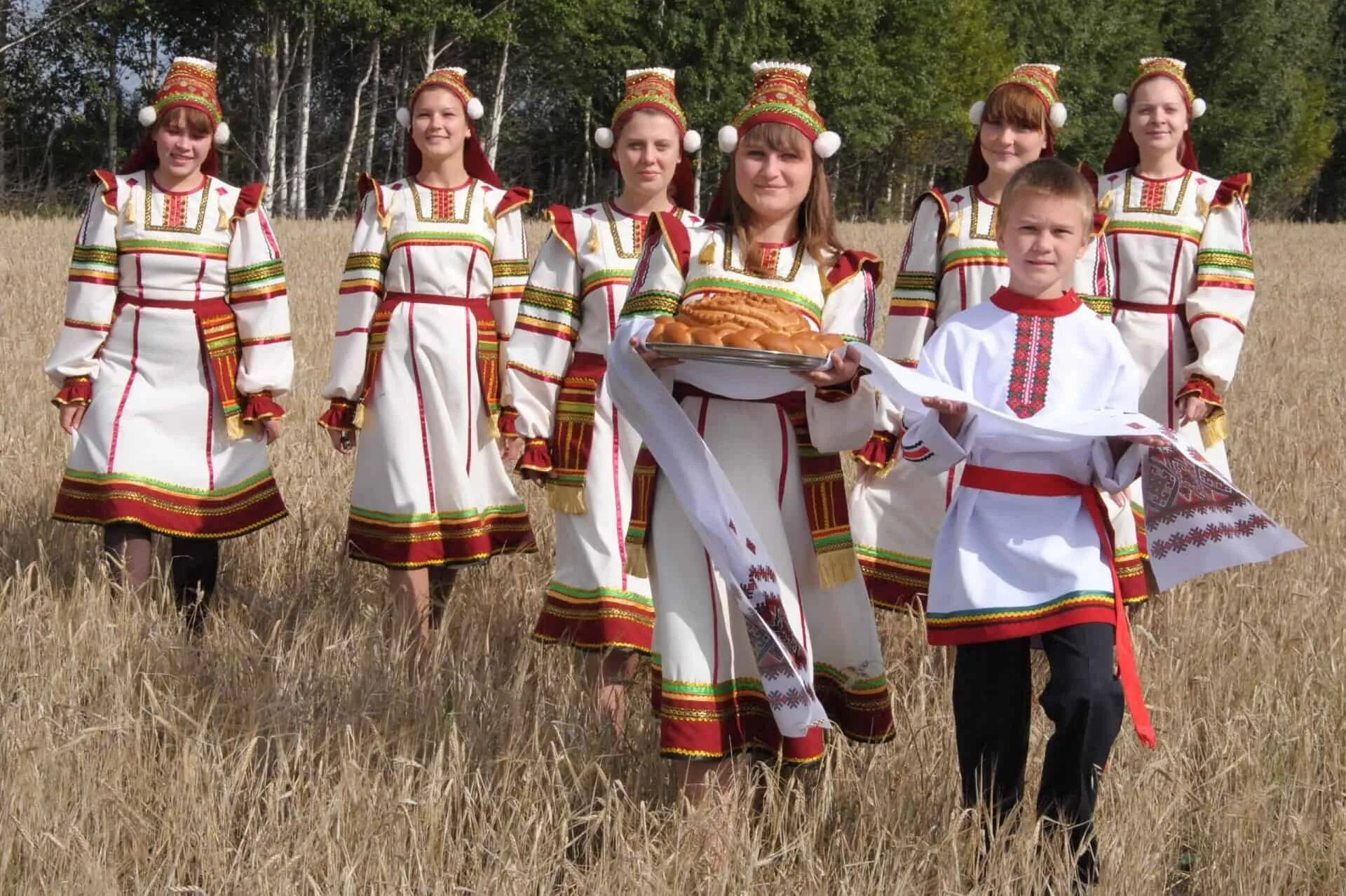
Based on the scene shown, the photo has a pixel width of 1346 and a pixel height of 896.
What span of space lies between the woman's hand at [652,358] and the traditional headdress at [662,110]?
1417 millimetres

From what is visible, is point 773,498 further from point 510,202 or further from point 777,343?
point 510,202

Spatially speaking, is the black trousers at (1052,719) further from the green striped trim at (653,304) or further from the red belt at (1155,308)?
the red belt at (1155,308)

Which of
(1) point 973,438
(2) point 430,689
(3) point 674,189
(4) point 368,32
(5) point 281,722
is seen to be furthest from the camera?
(4) point 368,32

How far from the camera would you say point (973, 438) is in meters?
3.15

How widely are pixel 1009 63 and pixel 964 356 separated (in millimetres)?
46939

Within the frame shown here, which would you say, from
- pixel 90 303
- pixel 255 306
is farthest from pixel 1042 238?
pixel 90 303

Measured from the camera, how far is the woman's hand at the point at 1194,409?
5016mm

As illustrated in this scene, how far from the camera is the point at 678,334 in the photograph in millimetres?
3139

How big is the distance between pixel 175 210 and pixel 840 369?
2.79 m

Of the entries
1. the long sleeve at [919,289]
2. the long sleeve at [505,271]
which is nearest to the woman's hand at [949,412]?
the long sleeve at [919,289]

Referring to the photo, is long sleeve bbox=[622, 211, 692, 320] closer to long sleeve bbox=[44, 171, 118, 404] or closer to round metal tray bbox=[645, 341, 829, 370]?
round metal tray bbox=[645, 341, 829, 370]

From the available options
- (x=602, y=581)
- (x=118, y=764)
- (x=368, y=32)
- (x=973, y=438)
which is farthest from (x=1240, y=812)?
(x=368, y=32)

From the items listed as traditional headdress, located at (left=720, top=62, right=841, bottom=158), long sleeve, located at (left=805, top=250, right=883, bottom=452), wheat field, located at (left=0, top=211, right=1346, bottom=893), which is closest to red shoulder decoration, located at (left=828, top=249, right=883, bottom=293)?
long sleeve, located at (left=805, top=250, right=883, bottom=452)

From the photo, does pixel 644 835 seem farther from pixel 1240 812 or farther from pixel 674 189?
pixel 674 189
